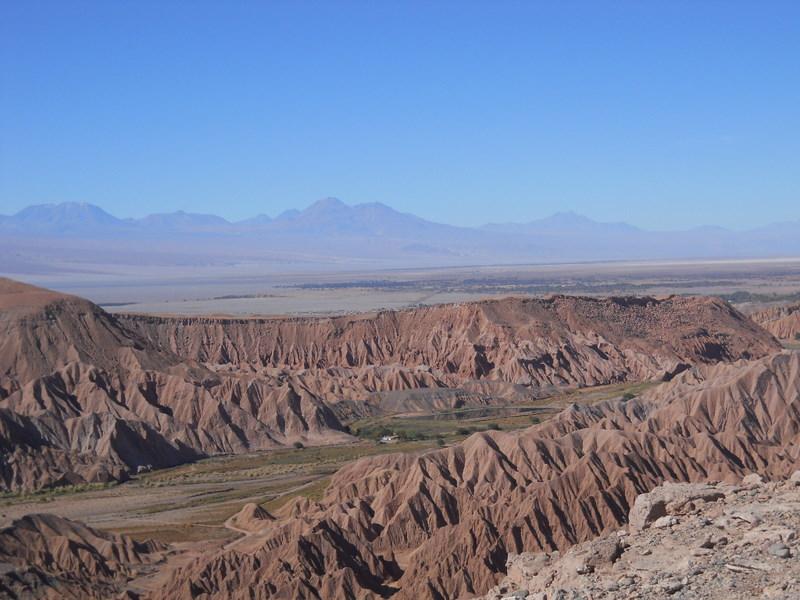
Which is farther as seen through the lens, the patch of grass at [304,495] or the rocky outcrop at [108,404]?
the rocky outcrop at [108,404]

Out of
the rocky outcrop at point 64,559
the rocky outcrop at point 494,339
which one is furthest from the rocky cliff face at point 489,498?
the rocky outcrop at point 494,339

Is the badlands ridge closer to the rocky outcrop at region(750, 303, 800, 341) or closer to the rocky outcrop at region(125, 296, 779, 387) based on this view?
the rocky outcrop at region(125, 296, 779, 387)

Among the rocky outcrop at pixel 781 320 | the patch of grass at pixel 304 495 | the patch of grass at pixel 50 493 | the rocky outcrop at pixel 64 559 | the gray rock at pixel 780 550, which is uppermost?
the gray rock at pixel 780 550

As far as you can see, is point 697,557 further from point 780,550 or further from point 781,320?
point 781,320

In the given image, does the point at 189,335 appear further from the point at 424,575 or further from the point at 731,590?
the point at 731,590

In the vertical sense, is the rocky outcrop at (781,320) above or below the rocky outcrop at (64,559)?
above

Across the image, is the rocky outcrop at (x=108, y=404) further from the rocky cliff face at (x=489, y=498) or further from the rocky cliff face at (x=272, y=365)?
the rocky cliff face at (x=489, y=498)

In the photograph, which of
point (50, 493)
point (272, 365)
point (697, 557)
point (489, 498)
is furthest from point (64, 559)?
point (272, 365)

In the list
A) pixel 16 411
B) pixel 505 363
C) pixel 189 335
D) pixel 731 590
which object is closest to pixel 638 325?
pixel 505 363

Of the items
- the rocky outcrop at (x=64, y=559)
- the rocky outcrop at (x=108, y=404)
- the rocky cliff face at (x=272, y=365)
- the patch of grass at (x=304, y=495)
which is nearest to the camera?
the rocky outcrop at (x=64, y=559)
